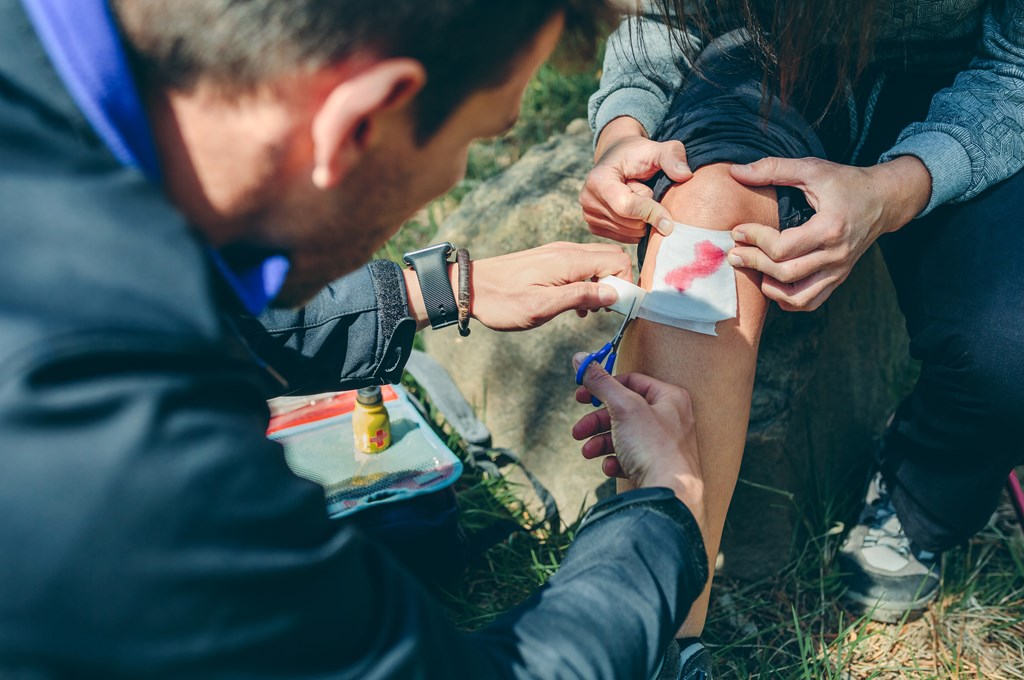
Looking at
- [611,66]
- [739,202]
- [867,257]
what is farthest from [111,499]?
[867,257]

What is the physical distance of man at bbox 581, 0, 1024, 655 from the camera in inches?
60.1

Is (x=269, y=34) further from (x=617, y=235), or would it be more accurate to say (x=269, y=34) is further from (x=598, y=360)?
(x=617, y=235)

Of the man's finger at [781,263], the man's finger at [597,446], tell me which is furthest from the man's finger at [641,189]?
the man's finger at [597,446]

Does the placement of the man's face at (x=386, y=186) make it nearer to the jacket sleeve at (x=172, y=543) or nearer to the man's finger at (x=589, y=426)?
the jacket sleeve at (x=172, y=543)

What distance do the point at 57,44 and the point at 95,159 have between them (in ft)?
0.43

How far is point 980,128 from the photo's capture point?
5.29 feet

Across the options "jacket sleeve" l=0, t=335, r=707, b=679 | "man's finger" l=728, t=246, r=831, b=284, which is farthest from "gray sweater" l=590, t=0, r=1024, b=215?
"jacket sleeve" l=0, t=335, r=707, b=679

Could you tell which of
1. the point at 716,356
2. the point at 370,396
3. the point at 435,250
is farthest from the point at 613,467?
the point at 370,396

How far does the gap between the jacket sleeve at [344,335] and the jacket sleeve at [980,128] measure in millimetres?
1036

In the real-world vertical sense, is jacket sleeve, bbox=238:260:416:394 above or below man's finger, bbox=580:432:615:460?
above

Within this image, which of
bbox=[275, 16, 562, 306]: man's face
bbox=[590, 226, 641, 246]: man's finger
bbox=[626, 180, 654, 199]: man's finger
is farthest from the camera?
bbox=[590, 226, 641, 246]: man's finger

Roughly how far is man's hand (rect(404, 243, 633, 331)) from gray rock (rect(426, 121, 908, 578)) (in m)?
0.53

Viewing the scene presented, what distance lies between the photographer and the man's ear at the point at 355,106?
0.89 meters

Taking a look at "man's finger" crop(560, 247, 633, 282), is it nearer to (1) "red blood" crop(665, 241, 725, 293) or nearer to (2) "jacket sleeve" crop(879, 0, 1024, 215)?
(1) "red blood" crop(665, 241, 725, 293)
